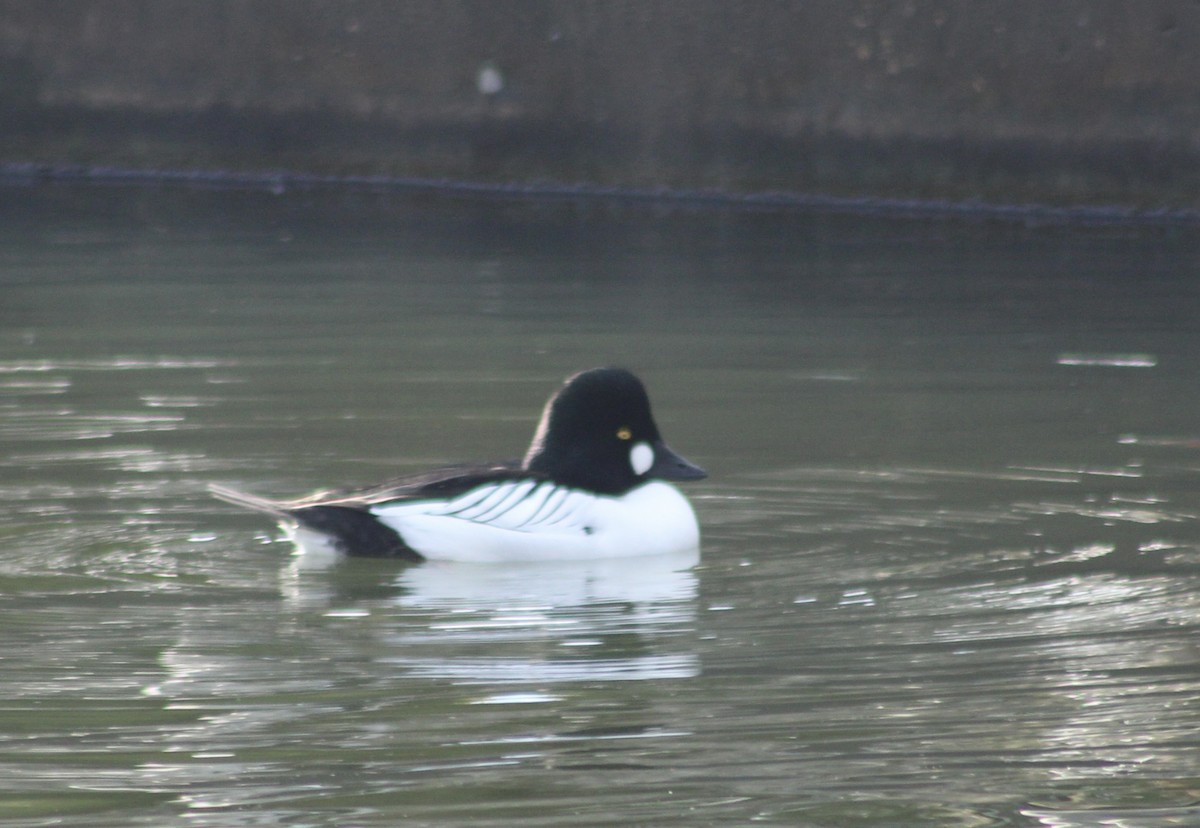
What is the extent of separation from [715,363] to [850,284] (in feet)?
8.37

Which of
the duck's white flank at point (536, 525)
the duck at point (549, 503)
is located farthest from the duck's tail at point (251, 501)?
the duck's white flank at point (536, 525)

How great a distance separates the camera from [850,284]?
12344mm

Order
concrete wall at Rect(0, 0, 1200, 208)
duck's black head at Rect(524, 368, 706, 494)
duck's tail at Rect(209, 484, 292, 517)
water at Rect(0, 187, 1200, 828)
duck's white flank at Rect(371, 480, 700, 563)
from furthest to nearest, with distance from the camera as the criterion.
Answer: concrete wall at Rect(0, 0, 1200, 208)
duck's black head at Rect(524, 368, 706, 494)
duck's tail at Rect(209, 484, 292, 517)
duck's white flank at Rect(371, 480, 700, 563)
water at Rect(0, 187, 1200, 828)

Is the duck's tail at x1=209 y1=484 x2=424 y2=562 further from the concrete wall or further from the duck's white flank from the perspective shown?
the concrete wall

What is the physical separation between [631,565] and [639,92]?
1002cm

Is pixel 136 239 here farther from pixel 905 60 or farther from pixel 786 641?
pixel 786 641

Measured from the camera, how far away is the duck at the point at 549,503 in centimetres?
676

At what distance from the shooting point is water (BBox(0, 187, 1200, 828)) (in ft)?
15.3

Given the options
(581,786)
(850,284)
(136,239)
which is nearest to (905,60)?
(850,284)

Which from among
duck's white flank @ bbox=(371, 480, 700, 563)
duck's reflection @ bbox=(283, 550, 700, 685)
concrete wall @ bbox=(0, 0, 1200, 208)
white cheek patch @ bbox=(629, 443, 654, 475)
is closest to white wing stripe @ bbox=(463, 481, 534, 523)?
duck's white flank @ bbox=(371, 480, 700, 563)

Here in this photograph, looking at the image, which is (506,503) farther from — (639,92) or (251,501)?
(639,92)

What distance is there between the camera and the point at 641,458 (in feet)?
23.3

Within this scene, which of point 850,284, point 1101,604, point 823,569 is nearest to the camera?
point 1101,604

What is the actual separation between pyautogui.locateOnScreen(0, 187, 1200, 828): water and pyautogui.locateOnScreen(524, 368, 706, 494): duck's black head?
1.08 ft
